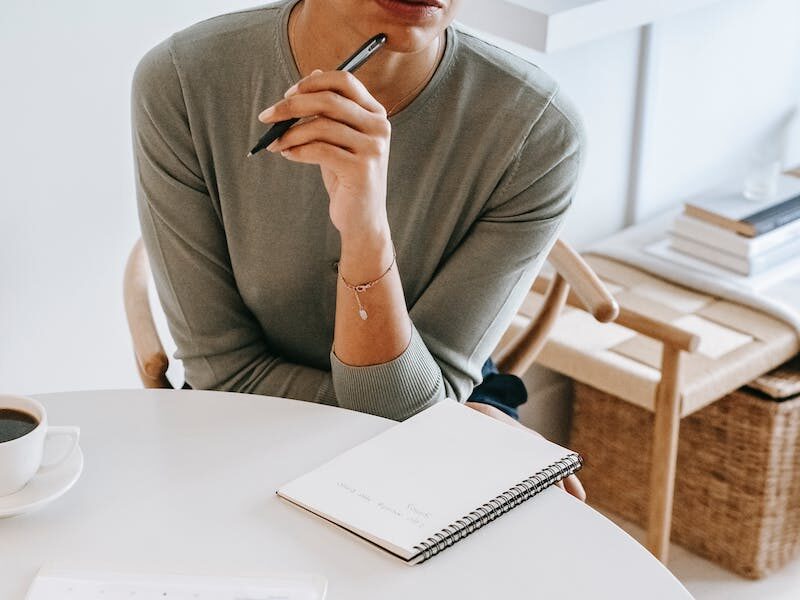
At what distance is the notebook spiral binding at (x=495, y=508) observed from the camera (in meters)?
0.75

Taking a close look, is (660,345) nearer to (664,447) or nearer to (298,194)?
(664,447)

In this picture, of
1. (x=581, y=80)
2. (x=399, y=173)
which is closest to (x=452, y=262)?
(x=399, y=173)

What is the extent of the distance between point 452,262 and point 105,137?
54 cm

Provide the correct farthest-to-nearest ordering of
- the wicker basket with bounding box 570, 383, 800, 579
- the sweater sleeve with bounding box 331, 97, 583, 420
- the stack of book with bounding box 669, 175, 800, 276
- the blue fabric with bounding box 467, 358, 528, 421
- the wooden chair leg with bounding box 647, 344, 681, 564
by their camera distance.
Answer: the stack of book with bounding box 669, 175, 800, 276, the wicker basket with bounding box 570, 383, 800, 579, the wooden chair leg with bounding box 647, 344, 681, 564, the blue fabric with bounding box 467, 358, 528, 421, the sweater sleeve with bounding box 331, 97, 583, 420

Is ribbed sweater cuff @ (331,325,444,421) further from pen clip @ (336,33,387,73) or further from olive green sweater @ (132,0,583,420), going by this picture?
pen clip @ (336,33,387,73)

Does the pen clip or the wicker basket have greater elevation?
the pen clip

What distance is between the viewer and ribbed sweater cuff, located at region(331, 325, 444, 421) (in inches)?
40.8

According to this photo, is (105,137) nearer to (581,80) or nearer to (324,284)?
(324,284)

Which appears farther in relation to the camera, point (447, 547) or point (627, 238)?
point (627, 238)

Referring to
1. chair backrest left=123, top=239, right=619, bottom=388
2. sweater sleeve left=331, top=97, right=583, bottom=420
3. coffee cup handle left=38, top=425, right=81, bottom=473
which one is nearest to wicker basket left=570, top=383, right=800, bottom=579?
chair backrest left=123, top=239, right=619, bottom=388

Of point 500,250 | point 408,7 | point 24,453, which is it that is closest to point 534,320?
point 500,250

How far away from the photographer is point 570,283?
53.1 inches

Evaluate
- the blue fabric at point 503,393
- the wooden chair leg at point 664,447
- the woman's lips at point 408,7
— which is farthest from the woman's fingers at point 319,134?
the wooden chair leg at point 664,447

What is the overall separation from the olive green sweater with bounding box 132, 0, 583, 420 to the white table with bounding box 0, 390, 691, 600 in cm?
24
